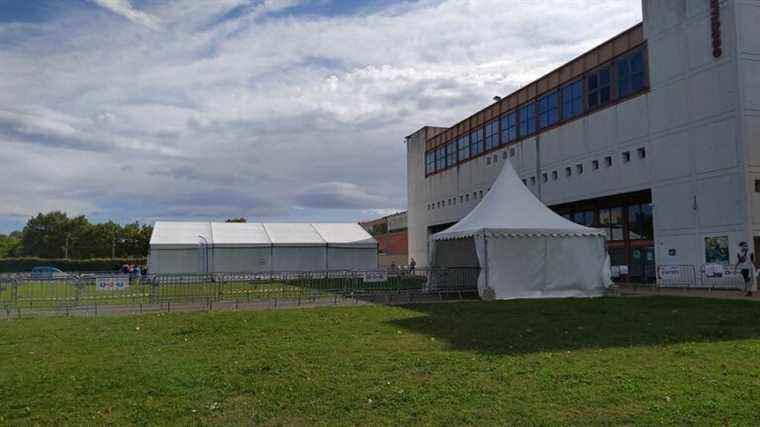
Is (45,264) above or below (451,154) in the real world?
below

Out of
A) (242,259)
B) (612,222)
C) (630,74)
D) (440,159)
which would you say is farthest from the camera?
(440,159)

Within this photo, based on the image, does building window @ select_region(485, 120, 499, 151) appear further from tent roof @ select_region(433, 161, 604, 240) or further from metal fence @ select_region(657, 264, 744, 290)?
tent roof @ select_region(433, 161, 604, 240)

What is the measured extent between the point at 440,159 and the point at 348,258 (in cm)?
1768

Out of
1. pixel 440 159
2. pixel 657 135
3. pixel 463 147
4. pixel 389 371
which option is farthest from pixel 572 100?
pixel 389 371

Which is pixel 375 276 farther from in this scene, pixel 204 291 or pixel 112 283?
pixel 112 283

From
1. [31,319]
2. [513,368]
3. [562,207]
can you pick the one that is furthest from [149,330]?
[562,207]

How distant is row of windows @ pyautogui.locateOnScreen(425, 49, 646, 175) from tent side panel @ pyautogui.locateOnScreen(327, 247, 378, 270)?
12.6m

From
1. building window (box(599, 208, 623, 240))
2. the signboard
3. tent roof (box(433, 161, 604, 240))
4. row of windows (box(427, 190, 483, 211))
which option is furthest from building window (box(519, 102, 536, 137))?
the signboard

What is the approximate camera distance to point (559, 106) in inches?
1396

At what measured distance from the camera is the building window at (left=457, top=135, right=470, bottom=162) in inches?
1883

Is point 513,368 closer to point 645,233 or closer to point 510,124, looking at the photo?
point 645,233

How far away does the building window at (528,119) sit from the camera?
38094 mm

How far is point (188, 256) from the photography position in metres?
36.2

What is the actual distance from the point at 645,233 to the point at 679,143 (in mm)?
5998
